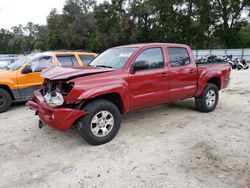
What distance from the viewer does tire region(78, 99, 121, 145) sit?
4.22 metres

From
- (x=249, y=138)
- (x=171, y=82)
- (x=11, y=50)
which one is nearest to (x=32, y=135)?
(x=171, y=82)

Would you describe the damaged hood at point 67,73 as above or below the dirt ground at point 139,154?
above

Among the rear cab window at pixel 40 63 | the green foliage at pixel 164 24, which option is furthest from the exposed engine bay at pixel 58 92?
the green foliage at pixel 164 24

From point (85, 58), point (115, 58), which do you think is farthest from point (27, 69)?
point (115, 58)

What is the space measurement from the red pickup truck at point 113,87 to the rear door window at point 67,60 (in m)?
2.64

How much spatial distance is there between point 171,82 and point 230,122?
1.68 metres

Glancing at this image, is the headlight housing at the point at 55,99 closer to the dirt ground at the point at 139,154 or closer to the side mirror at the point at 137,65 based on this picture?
the dirt ground at the point at 139,154

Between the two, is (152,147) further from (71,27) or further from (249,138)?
(71,27)

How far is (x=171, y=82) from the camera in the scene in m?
5.44

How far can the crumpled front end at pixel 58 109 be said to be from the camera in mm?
4090

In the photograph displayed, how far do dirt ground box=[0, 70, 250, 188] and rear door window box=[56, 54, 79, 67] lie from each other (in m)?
2.53

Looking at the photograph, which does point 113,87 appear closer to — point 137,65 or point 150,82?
point 137,65

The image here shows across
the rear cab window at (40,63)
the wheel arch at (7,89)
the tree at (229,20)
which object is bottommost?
the wheel arch at (7,89)

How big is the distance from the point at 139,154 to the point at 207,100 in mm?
3132
